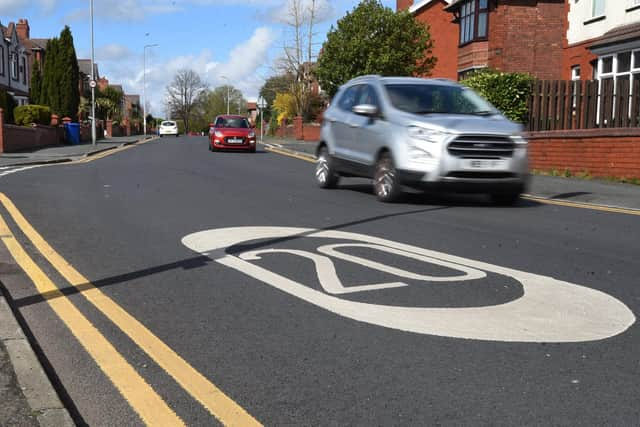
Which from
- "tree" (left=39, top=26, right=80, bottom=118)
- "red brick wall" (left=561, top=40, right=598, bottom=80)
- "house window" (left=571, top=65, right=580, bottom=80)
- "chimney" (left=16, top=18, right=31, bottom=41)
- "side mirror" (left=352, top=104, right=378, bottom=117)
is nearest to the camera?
"side mirror" (left=352, top=104, right=378, bottom=117)

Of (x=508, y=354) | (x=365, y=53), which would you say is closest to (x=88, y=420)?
(x=508, y=354)

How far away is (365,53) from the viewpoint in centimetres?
3738

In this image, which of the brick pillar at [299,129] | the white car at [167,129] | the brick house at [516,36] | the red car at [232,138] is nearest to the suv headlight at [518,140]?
the red car at [232,138]

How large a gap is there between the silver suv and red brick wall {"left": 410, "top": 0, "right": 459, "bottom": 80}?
109 ft

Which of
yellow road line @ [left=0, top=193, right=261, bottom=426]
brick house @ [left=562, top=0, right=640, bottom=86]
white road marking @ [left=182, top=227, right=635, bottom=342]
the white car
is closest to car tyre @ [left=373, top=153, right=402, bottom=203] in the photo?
white road marking @ [left=182, top=227, right=635, bottom=342]

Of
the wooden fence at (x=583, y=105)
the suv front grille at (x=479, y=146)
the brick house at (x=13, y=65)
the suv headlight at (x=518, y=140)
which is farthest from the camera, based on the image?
the brick house at (x=13, y=65)

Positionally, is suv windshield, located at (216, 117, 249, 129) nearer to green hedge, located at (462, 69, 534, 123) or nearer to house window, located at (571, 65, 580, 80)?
green hedge, located at (462, 69, 534, 123)

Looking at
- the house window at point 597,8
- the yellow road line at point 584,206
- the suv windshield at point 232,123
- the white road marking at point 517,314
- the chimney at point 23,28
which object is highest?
the chimney at point 23,28

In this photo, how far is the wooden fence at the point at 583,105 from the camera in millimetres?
17266

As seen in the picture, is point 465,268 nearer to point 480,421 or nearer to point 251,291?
point 251,291

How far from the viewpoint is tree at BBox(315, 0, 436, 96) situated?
37.1 meters

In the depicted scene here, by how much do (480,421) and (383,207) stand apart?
755 cm

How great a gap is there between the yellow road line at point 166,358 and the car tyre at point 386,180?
5.67 meters

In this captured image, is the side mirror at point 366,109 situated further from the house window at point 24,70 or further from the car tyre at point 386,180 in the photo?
the house window at point 24,70
